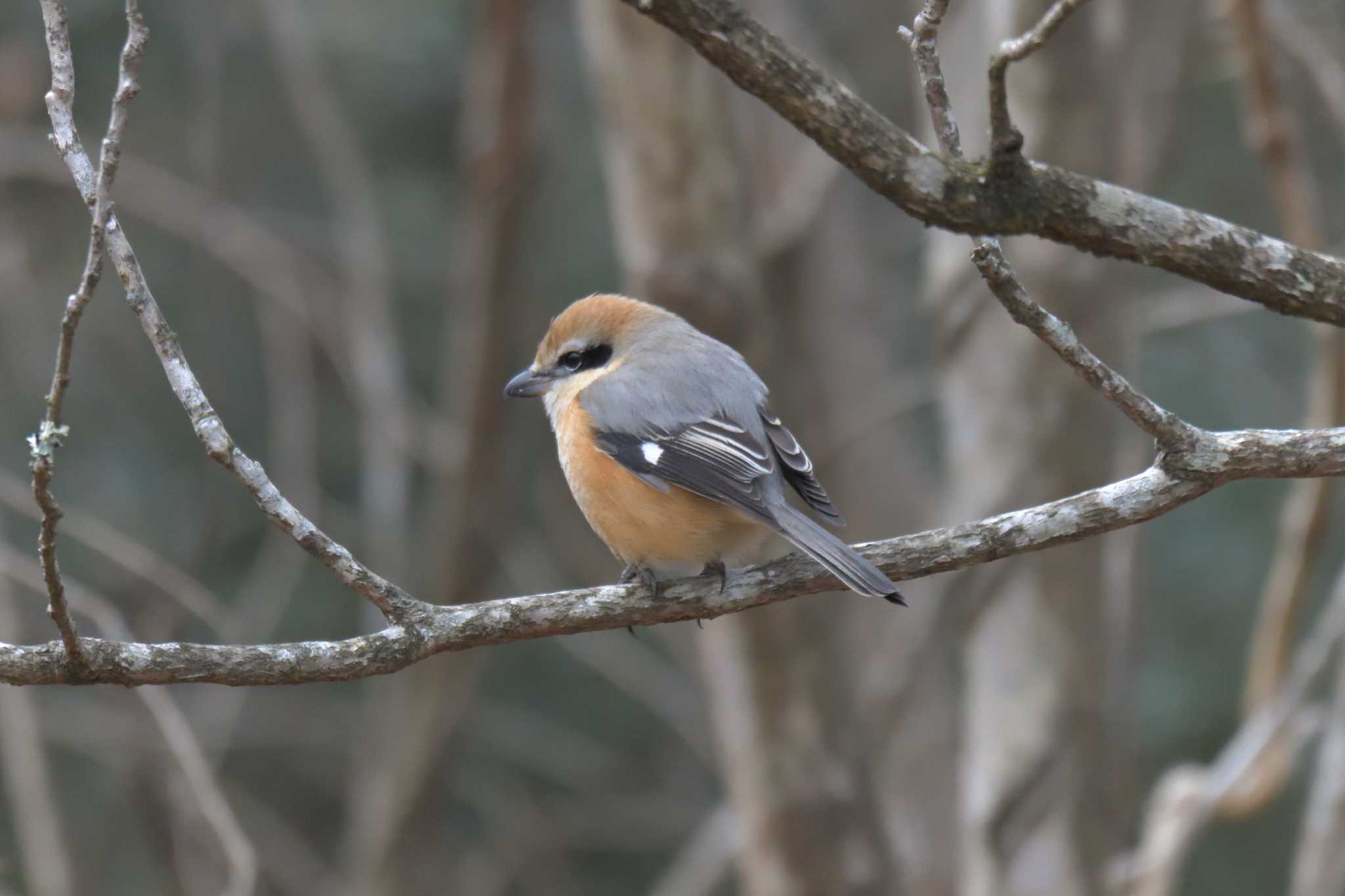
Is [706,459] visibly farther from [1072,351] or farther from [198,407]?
[198,407]

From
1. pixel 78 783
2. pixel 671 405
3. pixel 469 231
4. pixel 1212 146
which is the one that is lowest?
pixel 671 405

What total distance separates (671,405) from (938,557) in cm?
104

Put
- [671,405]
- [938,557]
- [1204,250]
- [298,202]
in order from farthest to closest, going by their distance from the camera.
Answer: [298,202] < [671,405] < [938,557] < [1204,250]

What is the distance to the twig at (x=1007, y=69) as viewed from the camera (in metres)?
1.74

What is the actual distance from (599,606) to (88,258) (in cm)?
87

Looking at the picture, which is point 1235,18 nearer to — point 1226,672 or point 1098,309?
point 1098,309

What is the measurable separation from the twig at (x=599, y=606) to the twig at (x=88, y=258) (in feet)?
0.28

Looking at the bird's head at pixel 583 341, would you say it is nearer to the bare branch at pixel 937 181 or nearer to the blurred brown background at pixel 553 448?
the blurred brown background at pixel 553 448

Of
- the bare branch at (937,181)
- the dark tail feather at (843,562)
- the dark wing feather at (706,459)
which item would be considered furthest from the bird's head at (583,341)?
the bare branch at (937,181)

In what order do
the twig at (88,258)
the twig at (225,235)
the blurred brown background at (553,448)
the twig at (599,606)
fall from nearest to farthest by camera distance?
1. the twig at (88,258)
2. the twig at (599,606)
3. the blurred brown background at (553,448)
4. the twig at (225,235)

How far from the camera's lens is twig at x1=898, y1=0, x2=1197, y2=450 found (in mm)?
1939

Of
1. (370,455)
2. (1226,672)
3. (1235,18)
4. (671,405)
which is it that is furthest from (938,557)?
(1226,672)

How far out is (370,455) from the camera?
6121 mm

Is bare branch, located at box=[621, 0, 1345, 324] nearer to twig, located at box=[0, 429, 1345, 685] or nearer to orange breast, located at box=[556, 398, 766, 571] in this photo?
twig, located at box=[0, 429, 1345, 685]
